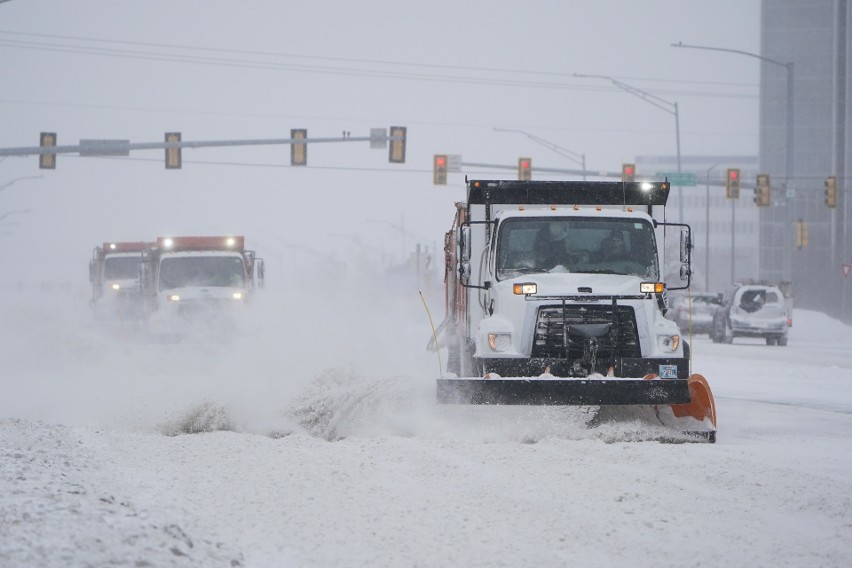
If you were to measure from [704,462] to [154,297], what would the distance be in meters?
19.6

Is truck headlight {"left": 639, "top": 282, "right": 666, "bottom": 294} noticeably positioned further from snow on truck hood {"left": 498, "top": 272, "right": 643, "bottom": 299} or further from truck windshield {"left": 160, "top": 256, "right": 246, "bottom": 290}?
truck windshield {"left": 160, "top": 256, "right": 246, "bottom": 290}

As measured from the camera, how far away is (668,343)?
489 inches

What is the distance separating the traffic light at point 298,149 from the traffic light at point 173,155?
10.7 feet

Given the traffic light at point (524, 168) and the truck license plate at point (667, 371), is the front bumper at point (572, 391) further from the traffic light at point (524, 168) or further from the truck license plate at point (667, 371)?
the traffic light at point (524, 168)

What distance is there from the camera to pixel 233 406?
13906mm

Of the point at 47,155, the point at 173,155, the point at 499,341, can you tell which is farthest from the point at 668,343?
the point at 47,155

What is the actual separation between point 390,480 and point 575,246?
4.58 meters

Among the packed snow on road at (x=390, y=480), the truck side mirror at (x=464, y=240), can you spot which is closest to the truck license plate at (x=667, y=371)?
the packed snow on road at (x=390, y=480)

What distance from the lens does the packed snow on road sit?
6949mm

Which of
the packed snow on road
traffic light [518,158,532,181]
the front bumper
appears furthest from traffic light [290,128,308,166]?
the front bumper

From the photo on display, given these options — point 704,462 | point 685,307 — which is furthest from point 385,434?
point 685,307

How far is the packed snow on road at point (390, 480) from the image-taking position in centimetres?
695

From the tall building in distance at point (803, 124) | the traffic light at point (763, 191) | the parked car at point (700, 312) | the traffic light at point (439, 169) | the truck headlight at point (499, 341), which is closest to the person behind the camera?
the truck headlight at point (499, 341)

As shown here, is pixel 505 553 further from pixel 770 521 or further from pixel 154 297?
pixel 154 297
